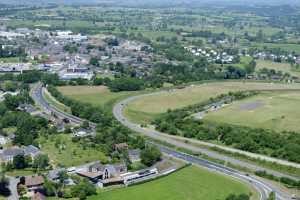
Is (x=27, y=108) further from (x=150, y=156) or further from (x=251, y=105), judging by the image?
(x=251, y=105)

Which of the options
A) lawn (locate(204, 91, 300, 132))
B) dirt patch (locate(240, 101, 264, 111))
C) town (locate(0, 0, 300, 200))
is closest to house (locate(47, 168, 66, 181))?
town (locate(0, 0, 300, 200))

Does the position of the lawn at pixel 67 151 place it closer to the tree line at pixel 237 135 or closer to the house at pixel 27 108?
the house at pixel 27 108

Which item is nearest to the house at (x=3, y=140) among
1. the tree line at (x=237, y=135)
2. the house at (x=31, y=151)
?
the house at (x=31, y=151)

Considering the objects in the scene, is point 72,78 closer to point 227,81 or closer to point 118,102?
point 118,102

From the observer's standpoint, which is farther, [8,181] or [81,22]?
[81,22]

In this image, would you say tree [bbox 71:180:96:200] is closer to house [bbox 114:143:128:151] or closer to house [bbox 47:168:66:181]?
house [bbox 47:168:66:181]

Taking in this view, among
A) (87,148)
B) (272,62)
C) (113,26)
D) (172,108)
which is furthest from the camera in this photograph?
(113,26)

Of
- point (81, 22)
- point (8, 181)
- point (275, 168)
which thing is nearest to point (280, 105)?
point (275, 168)
